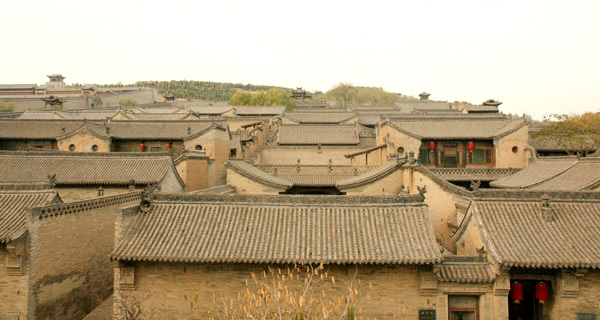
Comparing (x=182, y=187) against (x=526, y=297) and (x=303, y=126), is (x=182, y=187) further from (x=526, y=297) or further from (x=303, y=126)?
(x=526, y=297)

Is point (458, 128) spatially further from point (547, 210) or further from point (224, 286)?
point (224, 286)

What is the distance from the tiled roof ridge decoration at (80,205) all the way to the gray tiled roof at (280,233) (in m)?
3.10

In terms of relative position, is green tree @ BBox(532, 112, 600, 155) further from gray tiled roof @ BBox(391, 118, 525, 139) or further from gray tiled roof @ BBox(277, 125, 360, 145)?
gray tiled roof @ BBox(277, 125, 360, 145)

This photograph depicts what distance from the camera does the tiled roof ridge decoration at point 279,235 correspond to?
12.2m

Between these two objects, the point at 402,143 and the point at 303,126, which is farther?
the point at 303,126

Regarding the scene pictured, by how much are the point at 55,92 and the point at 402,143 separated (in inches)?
→ 3522

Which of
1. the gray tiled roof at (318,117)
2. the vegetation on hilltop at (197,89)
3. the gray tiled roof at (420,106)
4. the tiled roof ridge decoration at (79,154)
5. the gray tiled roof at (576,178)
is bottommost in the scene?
the gray tiled roof at (576,178)

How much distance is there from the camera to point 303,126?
38.9 m

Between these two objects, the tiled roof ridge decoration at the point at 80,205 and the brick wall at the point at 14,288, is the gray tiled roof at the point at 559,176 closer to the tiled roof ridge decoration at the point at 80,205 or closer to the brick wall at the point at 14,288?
the tiled roof ridge decoration at the point at 80,205

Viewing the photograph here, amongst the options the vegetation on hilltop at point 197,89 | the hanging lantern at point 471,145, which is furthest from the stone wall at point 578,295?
the vegetation on hilltop at point 197,89

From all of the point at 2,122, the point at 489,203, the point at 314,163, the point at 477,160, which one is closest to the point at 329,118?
the point at 314,163

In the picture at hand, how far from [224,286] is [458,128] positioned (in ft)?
91.7

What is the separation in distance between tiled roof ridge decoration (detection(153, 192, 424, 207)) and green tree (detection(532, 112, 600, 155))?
2594 cm

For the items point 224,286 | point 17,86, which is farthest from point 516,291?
point 17,86
